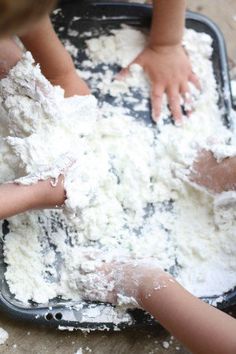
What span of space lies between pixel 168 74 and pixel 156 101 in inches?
2.0

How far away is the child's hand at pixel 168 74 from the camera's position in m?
0.99

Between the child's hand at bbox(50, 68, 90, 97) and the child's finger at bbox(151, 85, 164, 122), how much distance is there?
0.12m

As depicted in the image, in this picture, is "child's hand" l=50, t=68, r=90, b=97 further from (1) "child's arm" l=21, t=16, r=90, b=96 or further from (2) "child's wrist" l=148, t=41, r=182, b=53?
(2) "child's wrist" l=148, t=41, r=182, b=53

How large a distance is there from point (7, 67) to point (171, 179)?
1.03 feet

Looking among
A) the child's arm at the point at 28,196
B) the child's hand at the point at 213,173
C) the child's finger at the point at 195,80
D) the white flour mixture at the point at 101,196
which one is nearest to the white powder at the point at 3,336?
the white flour mixture at the point at 101,196

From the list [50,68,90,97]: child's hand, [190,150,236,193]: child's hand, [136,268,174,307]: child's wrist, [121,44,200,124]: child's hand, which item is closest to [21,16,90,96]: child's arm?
[50,68,90,97]: child's hand

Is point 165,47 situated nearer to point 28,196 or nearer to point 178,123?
point 178,123

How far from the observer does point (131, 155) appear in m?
0.95

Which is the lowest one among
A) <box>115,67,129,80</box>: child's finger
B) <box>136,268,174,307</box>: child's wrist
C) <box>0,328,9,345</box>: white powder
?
<box>0,328,9,345</box>: white powder

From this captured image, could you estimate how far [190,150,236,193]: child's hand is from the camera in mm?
873

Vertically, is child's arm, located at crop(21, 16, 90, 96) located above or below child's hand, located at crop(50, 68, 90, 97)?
above

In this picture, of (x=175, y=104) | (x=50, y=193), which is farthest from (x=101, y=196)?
(x=175, y=104)

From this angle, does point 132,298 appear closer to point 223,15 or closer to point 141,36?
point 141,36

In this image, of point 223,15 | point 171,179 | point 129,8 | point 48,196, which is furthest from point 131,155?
point 223,15
